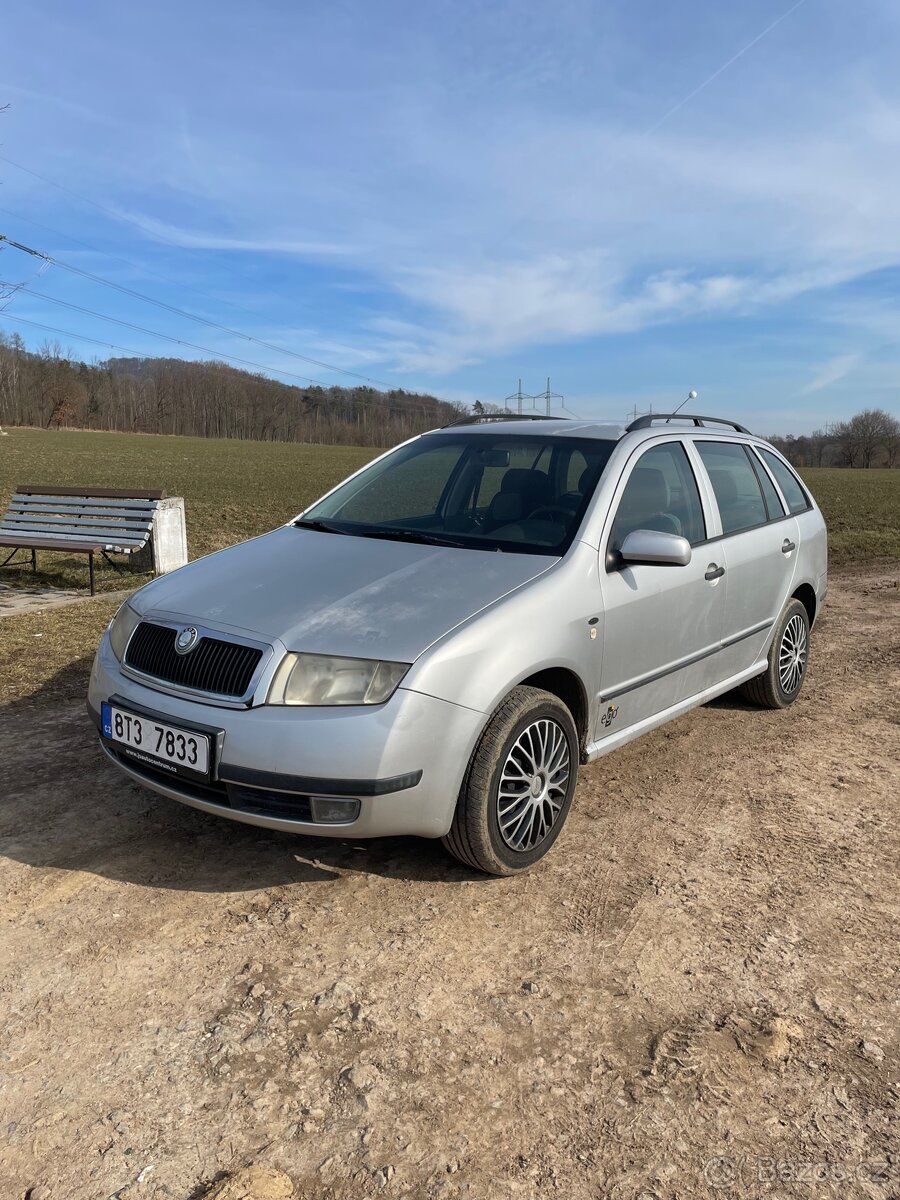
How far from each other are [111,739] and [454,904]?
1433 millimetres

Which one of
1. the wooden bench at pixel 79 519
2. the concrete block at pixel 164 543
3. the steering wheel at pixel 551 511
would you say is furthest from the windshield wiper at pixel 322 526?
the concrete block at pixel 164 543

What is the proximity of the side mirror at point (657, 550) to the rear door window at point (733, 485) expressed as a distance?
41.7 inches

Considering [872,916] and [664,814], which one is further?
[664,814]

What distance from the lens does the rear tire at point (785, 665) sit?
5121 mm

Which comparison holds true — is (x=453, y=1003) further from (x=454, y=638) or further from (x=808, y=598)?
(x=808, y=598)

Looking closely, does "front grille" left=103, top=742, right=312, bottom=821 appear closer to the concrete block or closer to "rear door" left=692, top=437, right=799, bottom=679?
"rear door" left=692, top=437, right=799, bottom=679

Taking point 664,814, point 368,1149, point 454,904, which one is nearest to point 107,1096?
point 368,1149

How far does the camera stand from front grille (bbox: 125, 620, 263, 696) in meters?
2.94

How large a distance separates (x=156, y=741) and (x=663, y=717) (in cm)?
230

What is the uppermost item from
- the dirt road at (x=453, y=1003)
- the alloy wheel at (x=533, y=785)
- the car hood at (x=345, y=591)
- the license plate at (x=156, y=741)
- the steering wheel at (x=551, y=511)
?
the steering wheel at (x=551, y=511)

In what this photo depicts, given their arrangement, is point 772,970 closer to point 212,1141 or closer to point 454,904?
point 454,904

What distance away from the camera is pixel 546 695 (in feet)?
10.6

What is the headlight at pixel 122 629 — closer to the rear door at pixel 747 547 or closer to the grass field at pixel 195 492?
the rear door at pixel 747 547

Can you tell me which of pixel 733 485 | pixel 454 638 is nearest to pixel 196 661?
pixel 454 638
